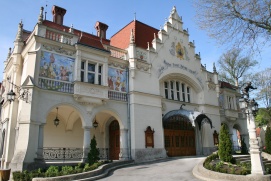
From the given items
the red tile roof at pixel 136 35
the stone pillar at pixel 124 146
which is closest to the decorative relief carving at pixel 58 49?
the red tile roof at pixel 136 35

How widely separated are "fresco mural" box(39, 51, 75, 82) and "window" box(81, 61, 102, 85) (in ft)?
3.23

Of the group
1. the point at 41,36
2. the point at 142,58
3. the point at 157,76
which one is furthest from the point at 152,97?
the point at 41,36

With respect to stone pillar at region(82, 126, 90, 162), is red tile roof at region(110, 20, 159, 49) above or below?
above

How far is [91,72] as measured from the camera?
1914 cm

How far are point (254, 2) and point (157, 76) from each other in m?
13.1

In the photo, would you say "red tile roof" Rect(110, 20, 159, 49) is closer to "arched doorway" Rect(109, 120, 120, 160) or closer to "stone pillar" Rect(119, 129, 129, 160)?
"arched doorway" Rect(109, 120, 120, 160)

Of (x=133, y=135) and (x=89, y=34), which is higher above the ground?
(x=89, y=34)

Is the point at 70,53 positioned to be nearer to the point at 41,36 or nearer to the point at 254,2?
the point at 41,36

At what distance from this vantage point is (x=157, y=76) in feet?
76.3

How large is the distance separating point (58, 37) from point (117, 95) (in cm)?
662

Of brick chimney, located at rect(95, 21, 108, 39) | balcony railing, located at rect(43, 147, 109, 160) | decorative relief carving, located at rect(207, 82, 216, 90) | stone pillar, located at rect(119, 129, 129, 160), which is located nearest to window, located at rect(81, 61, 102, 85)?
stone pillar, located at rect(119, 129, 129, 160)

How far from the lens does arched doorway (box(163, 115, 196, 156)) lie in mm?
23469

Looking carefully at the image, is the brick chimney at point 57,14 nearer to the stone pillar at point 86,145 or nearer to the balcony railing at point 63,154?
the stone pillar at point 86,145

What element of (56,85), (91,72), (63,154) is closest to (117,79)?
(91,72)
